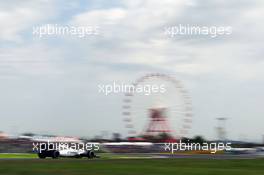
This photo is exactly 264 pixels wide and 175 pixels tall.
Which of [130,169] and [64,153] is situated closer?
[130,169]

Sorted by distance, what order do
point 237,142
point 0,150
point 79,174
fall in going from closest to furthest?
point 79,174 < point 0,150 < point 237,142

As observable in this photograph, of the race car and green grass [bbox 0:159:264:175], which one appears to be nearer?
green grass [bbox 0:159:264:175]

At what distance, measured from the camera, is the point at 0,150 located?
7681 cm

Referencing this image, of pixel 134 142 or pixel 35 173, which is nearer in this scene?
pixel 35 173

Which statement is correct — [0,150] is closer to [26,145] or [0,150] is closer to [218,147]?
[26,145]

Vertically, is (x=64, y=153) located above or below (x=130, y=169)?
below

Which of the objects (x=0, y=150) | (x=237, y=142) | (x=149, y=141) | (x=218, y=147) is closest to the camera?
(x=149, y=141)

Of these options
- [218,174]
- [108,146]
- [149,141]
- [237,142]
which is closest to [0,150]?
[108,146]

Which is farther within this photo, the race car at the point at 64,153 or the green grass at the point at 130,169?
the race car at the point at 64,153

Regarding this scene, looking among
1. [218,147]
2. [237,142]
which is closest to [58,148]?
[218,147]

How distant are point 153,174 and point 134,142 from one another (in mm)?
53832

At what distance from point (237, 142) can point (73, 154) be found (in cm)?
5985

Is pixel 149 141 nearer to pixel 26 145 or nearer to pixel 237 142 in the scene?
pixel 26 145

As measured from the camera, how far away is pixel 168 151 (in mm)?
75125
